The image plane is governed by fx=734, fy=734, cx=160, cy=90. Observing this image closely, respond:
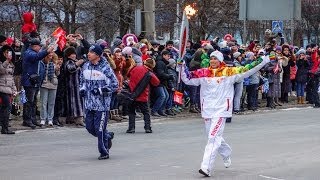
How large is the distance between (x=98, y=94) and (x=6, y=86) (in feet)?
13.6

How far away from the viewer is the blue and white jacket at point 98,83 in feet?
40.4

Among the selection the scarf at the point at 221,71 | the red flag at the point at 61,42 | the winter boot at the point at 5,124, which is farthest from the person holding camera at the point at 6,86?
the scarf at the point at 221,71

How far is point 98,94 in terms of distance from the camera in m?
12.3

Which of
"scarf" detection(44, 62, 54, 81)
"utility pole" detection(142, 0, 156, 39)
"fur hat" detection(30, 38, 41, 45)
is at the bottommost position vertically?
"scarf" detection(44, 62, 54, 81)

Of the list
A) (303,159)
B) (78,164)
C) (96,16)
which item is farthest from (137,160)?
(96,16)

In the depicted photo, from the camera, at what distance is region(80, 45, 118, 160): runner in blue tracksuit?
12281 mm

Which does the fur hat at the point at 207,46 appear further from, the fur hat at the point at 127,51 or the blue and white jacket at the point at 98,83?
the blue and white jacket at the point at 98,83

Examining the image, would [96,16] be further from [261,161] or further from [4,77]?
[261,161]

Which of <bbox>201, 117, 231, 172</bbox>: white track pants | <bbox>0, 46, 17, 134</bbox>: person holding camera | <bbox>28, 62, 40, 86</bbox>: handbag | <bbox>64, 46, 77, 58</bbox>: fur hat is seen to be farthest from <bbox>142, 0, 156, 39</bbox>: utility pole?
<bbox>201, 117, 231, 172</bbox>: white track pants

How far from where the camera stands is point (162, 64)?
19578 mm

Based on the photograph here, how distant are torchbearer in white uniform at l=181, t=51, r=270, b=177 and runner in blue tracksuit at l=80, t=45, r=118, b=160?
5.14 ft

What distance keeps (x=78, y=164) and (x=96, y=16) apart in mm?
25673

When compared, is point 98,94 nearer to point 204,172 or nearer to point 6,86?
point 204,172

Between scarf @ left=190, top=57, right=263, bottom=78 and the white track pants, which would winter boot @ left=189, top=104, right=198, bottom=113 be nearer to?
scarf @ left=190, top=57, right=263, bottom=78
